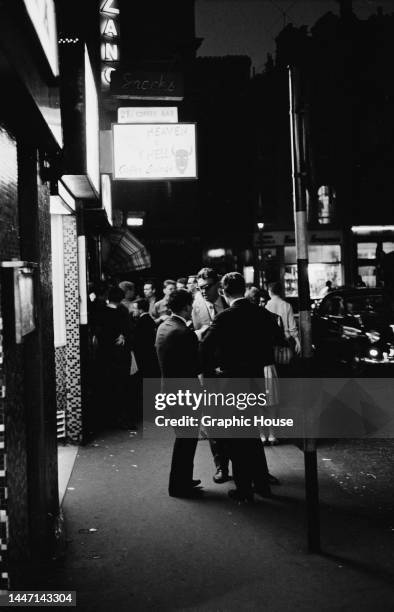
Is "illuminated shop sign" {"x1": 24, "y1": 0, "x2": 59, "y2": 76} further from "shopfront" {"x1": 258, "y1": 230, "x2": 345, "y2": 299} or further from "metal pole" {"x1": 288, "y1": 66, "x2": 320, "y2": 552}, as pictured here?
"shopfront" {"x1": 258, "y1": 230, "x2": 345, "y2": 299}

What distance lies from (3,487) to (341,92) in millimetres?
33108

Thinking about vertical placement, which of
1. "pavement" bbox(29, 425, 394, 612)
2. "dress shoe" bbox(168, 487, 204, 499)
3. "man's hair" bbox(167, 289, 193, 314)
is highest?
"man's hair" bbox(167, 289, 193, 314)

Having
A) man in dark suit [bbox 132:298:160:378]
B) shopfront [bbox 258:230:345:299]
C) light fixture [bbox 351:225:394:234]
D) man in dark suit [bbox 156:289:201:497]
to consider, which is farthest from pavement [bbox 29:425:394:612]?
light fixture [bbox 351:225:394:234]

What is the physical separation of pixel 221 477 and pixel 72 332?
3.01 m

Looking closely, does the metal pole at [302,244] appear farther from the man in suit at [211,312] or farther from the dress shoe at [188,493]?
the man in suit at [211,312]

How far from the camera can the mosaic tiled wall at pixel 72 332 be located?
322 inches

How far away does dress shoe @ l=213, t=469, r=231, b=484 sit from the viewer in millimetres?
6668

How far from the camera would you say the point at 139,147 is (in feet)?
32.3

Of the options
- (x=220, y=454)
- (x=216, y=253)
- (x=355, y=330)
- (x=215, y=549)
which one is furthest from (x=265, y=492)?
(x=216, y=253)

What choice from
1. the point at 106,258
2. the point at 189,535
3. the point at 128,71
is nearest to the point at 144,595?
the point at 189,535

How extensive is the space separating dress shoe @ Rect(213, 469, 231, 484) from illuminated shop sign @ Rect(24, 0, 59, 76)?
4.61 meters

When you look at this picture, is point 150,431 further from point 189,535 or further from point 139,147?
point 139,147

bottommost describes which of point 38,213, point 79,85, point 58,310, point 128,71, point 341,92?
point 58,310

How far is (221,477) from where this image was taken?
22.0ft
